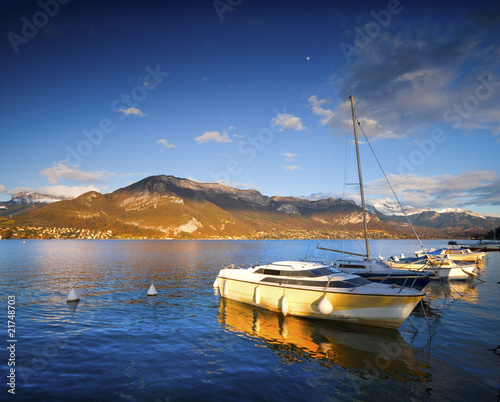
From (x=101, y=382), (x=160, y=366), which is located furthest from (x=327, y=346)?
(x=101, y=382)

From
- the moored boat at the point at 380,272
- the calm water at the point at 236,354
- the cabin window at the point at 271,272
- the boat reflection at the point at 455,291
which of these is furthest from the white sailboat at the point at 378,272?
the cabin window at the point at 271,272

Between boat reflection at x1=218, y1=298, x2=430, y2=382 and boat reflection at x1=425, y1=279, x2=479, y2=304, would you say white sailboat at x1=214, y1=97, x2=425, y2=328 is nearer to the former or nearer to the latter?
boat reflection at x1=218, y1=298, x2=430, y2=382

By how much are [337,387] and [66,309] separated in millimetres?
20292

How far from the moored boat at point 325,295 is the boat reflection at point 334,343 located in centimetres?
72

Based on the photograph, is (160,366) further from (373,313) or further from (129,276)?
(129,276)

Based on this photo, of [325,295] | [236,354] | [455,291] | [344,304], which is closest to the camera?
[236,354]

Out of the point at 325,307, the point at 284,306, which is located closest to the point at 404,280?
the point at 325,307

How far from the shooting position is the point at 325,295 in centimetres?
1698

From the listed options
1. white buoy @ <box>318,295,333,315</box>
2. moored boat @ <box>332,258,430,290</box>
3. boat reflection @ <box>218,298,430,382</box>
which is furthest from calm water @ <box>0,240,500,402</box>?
moored boat @ <box>332,258,430,290</box>

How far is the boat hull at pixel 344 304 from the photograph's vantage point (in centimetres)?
1572

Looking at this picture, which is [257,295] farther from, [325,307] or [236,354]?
[236,354]

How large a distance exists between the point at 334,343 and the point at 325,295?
120 inches

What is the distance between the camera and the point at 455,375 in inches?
431

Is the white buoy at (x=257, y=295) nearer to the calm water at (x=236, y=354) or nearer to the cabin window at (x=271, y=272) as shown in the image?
the calm water at (x=236, y=354)
